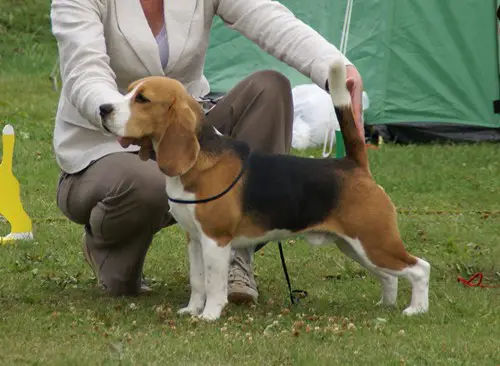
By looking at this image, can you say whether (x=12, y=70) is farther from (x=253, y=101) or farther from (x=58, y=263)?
(x=253, y=101)

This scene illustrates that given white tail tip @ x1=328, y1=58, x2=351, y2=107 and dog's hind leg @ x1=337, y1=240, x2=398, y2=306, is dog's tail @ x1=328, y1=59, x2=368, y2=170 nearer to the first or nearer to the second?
white tail tip @ x1=328, y1=58, x2=351, y2=107

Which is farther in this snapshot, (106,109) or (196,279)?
(196,279)

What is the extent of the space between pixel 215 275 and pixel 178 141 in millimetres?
553

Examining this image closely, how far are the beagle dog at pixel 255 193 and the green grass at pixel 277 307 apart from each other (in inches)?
10.5

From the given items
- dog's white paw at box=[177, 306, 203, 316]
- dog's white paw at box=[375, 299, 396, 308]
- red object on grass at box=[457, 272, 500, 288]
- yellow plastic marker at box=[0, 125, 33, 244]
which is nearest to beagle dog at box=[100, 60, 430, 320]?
dog's white paw at box=[177, 306, 203, 316]

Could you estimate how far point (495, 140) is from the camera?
34.0 ft

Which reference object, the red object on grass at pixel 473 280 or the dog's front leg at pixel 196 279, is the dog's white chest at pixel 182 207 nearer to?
the dog's front leg at pixel 196 279

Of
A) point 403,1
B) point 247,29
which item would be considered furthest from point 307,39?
point 403,1

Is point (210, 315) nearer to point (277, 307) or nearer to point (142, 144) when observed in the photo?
point (277, 307)

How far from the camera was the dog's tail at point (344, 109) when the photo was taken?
13.8ft

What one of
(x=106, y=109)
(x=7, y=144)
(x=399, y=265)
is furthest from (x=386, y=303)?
(x=7, y=144)

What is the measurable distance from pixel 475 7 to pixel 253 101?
5.82m

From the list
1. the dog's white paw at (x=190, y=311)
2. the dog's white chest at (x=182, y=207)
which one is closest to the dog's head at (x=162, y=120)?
the dog's white chest at (x=182, y=207)

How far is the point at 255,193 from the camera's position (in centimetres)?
424
